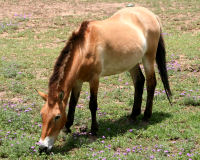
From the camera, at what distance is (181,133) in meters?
5.68

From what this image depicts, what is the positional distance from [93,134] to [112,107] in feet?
4.17

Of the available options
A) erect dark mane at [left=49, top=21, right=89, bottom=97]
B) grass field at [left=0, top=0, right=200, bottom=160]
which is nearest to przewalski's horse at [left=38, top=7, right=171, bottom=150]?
erect dark mane at [left=49, top=21, right=89, bottom=97]

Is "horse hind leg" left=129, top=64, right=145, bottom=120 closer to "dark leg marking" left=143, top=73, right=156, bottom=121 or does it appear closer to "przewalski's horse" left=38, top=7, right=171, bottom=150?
"przewalski's horse" left=38, top=7, right=171, bottom=150

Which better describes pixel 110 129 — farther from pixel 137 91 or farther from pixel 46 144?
pixel 46 144

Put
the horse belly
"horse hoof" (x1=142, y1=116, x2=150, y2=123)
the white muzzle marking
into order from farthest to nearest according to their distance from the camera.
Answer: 1. "horse hoof" (x1=142, y1=116, x2=150, y2=123)
2. the horse belly
3. the white muzzle marking

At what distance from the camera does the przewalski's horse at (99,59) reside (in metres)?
5.04

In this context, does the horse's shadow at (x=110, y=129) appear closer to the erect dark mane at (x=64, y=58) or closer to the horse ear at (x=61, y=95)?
the horse ear at (x=61, y=95)

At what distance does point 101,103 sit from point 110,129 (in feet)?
4.00

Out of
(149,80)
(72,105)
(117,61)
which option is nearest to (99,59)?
(117,61)

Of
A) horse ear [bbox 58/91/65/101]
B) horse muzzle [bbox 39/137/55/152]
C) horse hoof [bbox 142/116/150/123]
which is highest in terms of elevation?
horse ear [bbox 58/91/65/101]

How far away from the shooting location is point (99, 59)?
5625 millimetres

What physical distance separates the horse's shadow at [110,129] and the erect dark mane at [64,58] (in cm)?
92

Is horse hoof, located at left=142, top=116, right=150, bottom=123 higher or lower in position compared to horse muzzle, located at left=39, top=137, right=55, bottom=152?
lower

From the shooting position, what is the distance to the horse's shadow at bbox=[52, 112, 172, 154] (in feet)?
17.6
